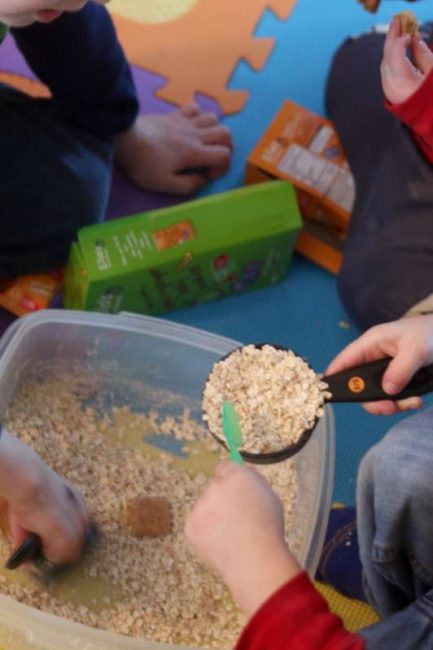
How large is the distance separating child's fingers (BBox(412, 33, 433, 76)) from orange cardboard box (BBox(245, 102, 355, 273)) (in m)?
0.26

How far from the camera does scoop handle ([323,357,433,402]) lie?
743 mm

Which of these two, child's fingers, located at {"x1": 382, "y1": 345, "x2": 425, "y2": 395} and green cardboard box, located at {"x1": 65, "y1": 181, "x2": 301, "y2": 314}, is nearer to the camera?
child's fingers, located at {"x1": 382, "y1": 345, "x2": 425, "y2": 395}

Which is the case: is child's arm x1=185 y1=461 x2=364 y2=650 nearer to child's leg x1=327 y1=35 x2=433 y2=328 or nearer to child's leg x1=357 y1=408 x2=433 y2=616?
child's leg x1=357 y1=408 x2=433 y2=616

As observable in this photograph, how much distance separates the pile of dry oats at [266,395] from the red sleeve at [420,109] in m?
0.32

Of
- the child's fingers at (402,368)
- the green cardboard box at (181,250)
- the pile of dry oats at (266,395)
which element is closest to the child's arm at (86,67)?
the green cardboard box at (181,250)

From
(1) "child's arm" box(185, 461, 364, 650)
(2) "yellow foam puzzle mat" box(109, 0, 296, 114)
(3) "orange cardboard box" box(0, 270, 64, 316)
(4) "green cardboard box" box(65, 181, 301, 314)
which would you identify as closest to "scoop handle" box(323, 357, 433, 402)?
(1) "child's arm" box(185, 461, 364, 650)

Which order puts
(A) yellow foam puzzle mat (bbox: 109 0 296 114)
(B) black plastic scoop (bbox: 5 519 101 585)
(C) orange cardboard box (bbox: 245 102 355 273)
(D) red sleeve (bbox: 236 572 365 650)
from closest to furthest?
(D) red sleeve (bbox: 236 572 365 650) < (B) black plastic scoop (bbox: 5 519 101 585) < (C) orange cardboard box (bbox: 245 102 355 273) < (A) yellow foam puzzle mat (bbox: 109 0 296 114)

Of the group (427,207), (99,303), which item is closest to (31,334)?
(99,303)

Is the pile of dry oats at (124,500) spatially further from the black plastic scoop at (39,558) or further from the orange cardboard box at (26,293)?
the orange cardboard box at (26,293)

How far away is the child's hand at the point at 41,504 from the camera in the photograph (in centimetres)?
77

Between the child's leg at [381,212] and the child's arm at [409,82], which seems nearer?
the child's arm at [409,82]

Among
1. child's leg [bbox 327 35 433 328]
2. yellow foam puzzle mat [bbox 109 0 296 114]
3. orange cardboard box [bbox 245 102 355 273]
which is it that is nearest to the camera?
child's leg [bbox 327 35 433 328]

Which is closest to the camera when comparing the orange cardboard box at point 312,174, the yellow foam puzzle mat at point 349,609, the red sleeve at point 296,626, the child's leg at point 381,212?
the red sleeve at point 296,626

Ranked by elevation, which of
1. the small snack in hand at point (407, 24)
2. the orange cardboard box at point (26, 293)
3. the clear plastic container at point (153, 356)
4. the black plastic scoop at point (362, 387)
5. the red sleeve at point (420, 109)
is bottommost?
the orange cardboard box at point (26, 293)
